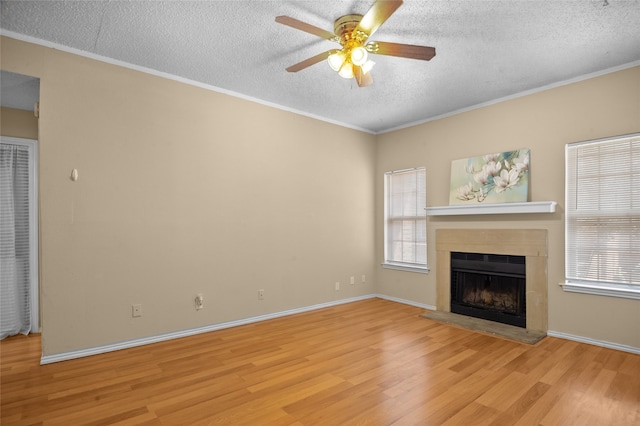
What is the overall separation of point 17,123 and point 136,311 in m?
2.62

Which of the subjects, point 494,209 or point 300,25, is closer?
point 300,25

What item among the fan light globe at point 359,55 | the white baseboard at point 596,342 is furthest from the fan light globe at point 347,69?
the white baseboard at point 596,342

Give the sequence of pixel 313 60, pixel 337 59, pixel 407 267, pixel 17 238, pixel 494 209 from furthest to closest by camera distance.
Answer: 1. pixel 407 267
2. pixel 494 209
3. pixel 17 238
4. pixel 313 60
5. pixel 337 59

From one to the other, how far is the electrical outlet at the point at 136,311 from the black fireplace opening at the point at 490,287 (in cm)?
385

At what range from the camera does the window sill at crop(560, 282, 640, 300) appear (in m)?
3.17

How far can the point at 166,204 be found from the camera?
3555 millimetres

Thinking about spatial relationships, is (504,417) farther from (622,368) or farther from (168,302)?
(168,302)

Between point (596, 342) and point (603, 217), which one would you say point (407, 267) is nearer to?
point (596, 342)

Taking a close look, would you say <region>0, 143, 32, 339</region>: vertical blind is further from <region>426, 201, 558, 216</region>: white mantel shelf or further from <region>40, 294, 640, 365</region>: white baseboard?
<region>426, 201, 558, 216</region>: white mantel shelf

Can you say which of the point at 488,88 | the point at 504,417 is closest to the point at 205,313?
the point at 504,417

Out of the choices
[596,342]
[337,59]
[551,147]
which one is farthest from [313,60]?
[596,342]

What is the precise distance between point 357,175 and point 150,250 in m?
3.28

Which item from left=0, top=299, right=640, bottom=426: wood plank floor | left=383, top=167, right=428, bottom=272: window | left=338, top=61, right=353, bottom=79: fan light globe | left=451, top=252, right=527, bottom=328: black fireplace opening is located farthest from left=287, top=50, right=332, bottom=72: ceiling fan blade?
left=451, top=252, right=527, bottom=328: black fireplace opening

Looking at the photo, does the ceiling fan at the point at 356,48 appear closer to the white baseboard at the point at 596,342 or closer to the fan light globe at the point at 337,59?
the fan light globe at the point at 337,59
